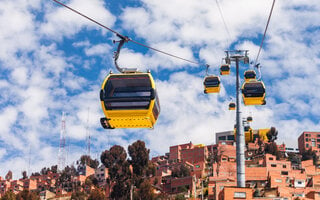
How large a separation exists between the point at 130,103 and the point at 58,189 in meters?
96.7

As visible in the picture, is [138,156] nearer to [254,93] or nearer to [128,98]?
[254,93]

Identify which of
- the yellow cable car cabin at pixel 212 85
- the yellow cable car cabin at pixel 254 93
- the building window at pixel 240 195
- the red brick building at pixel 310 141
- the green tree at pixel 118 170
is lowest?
the building window at pixel 240 195

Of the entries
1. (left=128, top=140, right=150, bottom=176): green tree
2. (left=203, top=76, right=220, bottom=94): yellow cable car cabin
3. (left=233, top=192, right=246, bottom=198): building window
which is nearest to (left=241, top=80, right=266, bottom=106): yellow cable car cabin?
(left=203, top=76, right=220, bottom=94): yellow cable car cabin

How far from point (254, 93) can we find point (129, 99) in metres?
20.2

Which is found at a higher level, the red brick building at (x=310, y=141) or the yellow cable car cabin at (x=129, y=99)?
the red brick building at (x=310, y=141)

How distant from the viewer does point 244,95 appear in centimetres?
3528

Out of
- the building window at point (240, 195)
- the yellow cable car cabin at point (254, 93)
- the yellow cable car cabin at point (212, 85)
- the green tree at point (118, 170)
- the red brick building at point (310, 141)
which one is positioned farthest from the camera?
the red brick building at point (310, 141)

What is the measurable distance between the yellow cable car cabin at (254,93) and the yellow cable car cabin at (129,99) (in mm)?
19390

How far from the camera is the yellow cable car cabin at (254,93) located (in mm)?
35094

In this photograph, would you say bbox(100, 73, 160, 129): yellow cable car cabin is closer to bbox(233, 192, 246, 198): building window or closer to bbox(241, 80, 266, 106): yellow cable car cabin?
bbox(241, 80, 266, 106): yellow cable car cabin

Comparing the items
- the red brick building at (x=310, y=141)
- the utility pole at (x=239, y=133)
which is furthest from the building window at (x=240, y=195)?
the red brick building at (x=310, y=141)

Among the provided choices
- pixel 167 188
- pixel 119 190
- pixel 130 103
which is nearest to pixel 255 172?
pixel 167 188

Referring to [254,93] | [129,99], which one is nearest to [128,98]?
[129,99]

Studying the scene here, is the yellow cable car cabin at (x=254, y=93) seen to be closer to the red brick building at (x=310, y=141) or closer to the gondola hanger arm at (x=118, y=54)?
the gondola hanger arm at (x=118, y=54)
